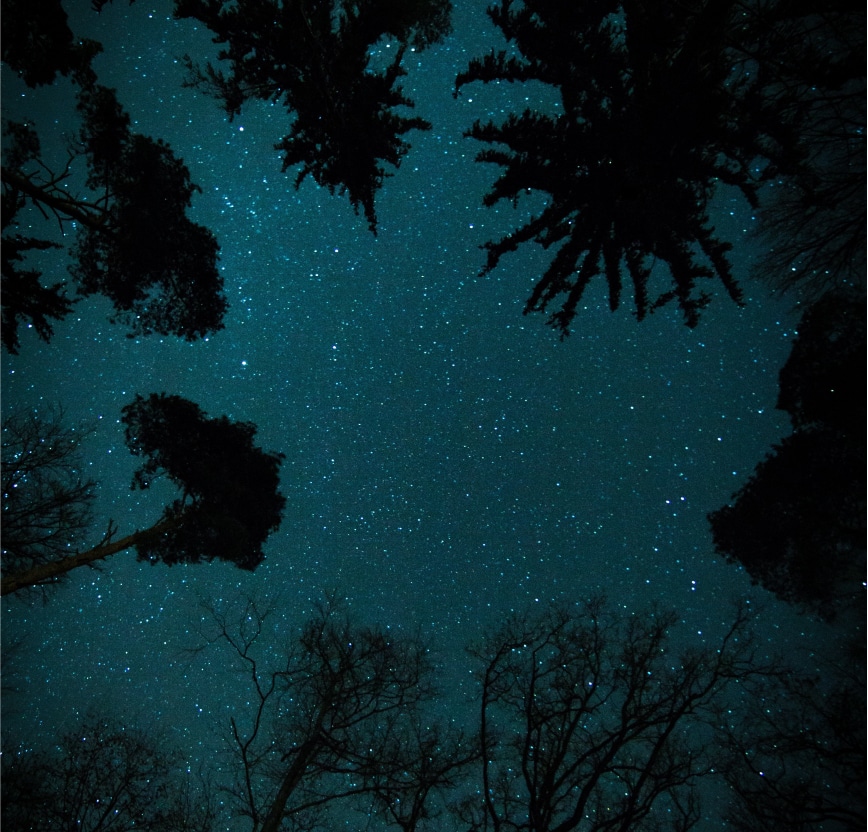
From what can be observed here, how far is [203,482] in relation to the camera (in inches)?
265

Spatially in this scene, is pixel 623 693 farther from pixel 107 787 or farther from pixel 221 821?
pixel 107 787

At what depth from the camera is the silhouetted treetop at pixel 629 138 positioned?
3.75 meters

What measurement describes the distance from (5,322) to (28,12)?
A: 117 inches

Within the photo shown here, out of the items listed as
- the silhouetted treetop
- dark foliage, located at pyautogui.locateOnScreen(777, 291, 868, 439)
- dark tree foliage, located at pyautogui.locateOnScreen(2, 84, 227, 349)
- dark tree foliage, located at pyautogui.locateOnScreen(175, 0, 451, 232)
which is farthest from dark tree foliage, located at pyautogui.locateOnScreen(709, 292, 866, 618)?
dark tree foliage, located at pyautogui.locateOnScreen(2, 84, 227, 349)

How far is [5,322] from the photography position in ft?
15.1

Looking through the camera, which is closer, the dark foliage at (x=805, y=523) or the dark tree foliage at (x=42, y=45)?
the dark tree foliage at (x=42, y=45)

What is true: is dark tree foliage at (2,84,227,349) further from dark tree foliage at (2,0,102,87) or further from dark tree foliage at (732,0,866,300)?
dark tree foliage at (732,0,866,300)

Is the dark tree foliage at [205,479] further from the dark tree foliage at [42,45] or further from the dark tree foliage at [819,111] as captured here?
the dark tree foliage at [819,111]

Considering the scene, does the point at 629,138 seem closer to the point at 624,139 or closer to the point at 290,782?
the point at 624,139

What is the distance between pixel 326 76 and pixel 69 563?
6.07m

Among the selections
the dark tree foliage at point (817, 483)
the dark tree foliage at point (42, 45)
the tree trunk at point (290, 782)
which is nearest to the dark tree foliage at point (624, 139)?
the dark tree foliage at point (817, 483)

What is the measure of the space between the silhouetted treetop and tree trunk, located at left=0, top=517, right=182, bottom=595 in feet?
18.9

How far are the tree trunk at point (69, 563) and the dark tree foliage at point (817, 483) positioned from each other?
Answer: 834 cm

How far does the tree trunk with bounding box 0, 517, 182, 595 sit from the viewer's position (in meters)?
4.69
